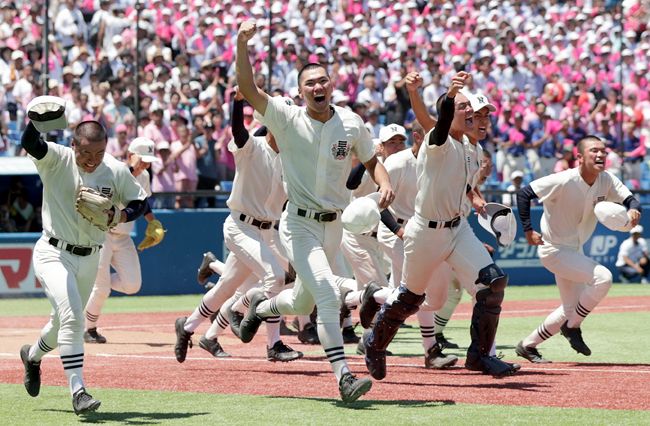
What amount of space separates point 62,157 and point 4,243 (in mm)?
12760

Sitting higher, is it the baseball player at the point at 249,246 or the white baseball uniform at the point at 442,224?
the white baseball uniform at the point at 442,224

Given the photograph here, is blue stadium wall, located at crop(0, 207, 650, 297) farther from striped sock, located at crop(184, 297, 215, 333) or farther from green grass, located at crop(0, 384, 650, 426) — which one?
green grass, located at crop(0, 384, 650, 426)

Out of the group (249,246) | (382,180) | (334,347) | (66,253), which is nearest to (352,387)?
(334,347)

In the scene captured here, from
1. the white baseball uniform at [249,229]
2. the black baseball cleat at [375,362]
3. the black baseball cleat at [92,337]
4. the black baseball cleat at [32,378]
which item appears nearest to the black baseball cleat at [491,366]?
the black baseball cleat at [375,362]

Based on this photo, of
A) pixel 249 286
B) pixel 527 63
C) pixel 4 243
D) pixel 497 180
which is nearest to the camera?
pixel 249 286

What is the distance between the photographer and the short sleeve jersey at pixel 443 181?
400 inches

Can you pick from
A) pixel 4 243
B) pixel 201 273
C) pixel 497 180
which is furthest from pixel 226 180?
pixel 201 273

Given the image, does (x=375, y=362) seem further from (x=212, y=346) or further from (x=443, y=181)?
(x=212, y=346)

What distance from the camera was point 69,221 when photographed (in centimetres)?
888

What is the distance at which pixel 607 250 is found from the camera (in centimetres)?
2633

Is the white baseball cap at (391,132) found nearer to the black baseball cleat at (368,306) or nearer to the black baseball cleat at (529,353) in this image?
the black baseball cleat at (529,353)

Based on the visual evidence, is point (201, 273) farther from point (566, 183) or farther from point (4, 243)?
point (4, 243)

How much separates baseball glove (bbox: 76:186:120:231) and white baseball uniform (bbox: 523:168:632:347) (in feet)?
15.6

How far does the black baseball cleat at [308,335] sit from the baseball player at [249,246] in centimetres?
162
